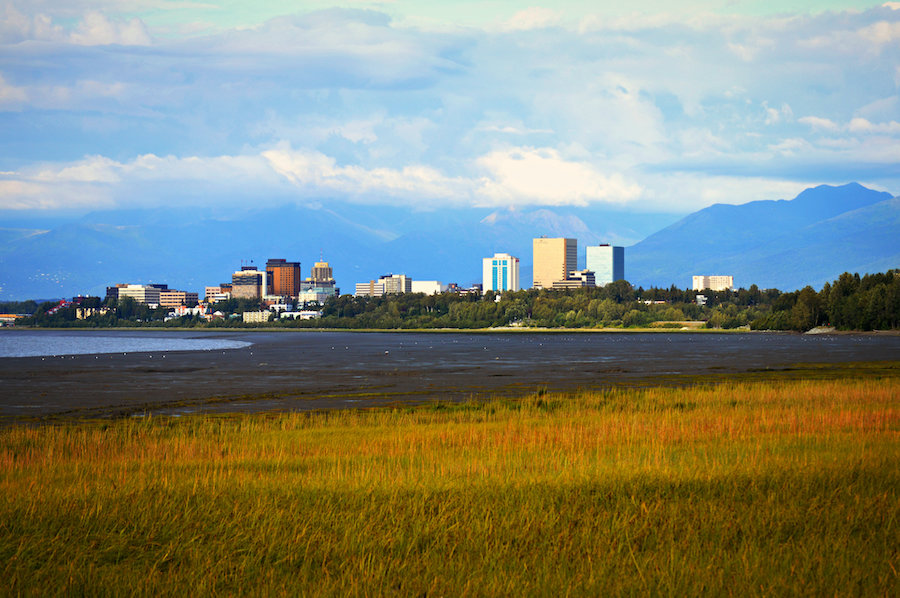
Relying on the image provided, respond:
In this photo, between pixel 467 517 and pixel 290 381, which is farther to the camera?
pixel 290 381

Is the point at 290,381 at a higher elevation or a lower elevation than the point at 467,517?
lower

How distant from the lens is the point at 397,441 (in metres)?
33.2

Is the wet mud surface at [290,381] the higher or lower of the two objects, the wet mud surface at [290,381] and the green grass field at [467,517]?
the lower

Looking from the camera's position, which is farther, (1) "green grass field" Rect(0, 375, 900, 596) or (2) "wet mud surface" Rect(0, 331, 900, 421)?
(2) "wet mud surface" Rect(0, 331, 900, 421)

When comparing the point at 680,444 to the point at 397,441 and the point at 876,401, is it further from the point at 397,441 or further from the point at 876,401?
the point at 876,401

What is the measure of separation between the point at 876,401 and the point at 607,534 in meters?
34.8

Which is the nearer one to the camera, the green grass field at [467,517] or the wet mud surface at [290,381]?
the green grass field at [467,517]

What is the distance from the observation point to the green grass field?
47.8 ft

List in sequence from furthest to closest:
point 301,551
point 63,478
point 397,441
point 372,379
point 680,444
Result: point 372,379
point 397,441
point 680,444
point 63,478
point 301,551

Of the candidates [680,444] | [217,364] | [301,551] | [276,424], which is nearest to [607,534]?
[301,551]

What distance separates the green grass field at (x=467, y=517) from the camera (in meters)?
14.6

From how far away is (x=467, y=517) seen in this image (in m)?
18.3

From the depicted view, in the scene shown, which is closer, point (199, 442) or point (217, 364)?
point (199, 442)

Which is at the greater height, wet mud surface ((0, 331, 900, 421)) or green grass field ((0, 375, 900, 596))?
green grass field ((0, 375, 900, 596))
